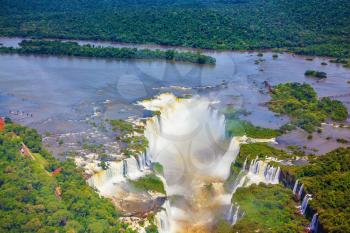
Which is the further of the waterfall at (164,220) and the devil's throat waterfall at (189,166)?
the devil's throat waterfall at (189,166)

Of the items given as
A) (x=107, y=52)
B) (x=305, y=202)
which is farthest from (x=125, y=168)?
(x=107, y=52)

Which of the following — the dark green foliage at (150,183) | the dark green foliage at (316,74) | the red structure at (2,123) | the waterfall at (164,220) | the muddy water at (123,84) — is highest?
the dark green foliage at (316,74)

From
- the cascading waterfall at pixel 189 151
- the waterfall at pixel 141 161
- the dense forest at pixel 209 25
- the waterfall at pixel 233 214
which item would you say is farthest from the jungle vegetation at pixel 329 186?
the dense forest at pixel 209 25

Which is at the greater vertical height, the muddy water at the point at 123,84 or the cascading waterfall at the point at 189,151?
the muddy water at the point at 123,84

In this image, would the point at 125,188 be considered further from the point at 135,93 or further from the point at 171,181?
the point at 135,93

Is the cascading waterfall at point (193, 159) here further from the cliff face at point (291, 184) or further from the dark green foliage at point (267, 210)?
the dark green foliage at point (267, 210)

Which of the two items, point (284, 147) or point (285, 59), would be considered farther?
point (285, 59)

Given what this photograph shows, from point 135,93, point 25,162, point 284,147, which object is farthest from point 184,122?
point 25,162
